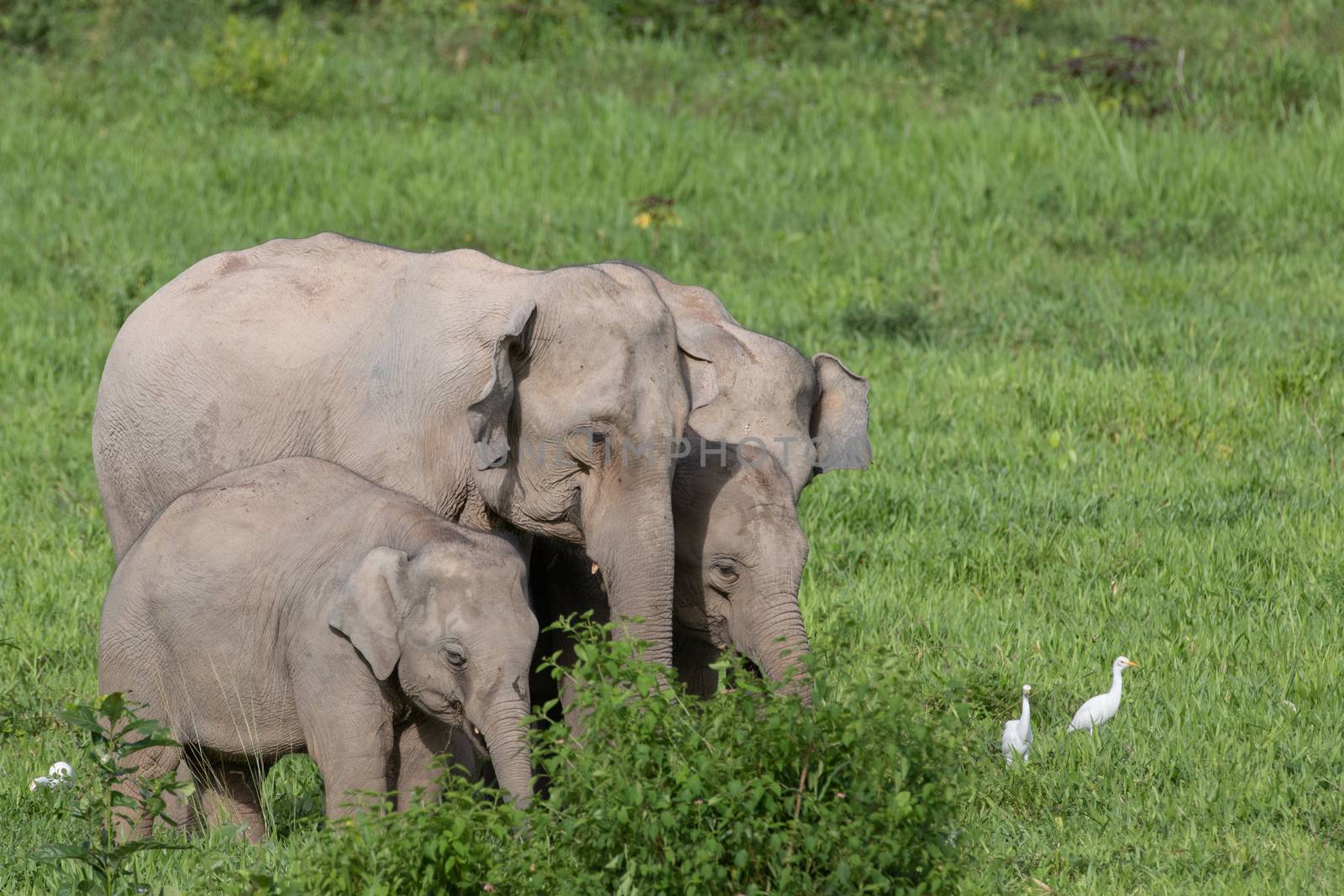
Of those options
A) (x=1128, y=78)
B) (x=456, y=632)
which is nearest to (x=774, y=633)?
(x=456, y=632)

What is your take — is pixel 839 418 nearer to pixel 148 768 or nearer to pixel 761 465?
pixel 761 465

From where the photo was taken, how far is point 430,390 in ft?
18.6

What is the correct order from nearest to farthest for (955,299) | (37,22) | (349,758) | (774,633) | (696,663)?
(349,758), (774,633), (696,663), (955,299), (37,22)

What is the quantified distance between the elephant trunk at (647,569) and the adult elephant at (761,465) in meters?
0.33

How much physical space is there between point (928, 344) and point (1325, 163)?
4139mm

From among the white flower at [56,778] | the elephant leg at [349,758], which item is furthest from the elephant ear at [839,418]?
the white flower at [56,778]

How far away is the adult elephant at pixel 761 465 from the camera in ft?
18.3

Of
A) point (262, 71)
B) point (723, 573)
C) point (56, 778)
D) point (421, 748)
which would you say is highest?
point (723, 573)

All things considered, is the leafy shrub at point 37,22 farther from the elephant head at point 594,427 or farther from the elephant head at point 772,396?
the elephant head at point 594,427

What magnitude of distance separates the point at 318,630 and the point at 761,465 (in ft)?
4.38

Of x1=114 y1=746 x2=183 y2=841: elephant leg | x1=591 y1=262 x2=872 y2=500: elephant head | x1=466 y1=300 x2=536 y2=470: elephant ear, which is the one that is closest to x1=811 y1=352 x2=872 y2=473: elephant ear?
x1=591 y1=262 x2=872 y2=500: elephant head

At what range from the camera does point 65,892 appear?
16.6 feet

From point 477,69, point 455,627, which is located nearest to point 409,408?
point 455,627

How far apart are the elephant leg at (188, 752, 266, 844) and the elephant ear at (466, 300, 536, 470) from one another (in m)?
1.32
